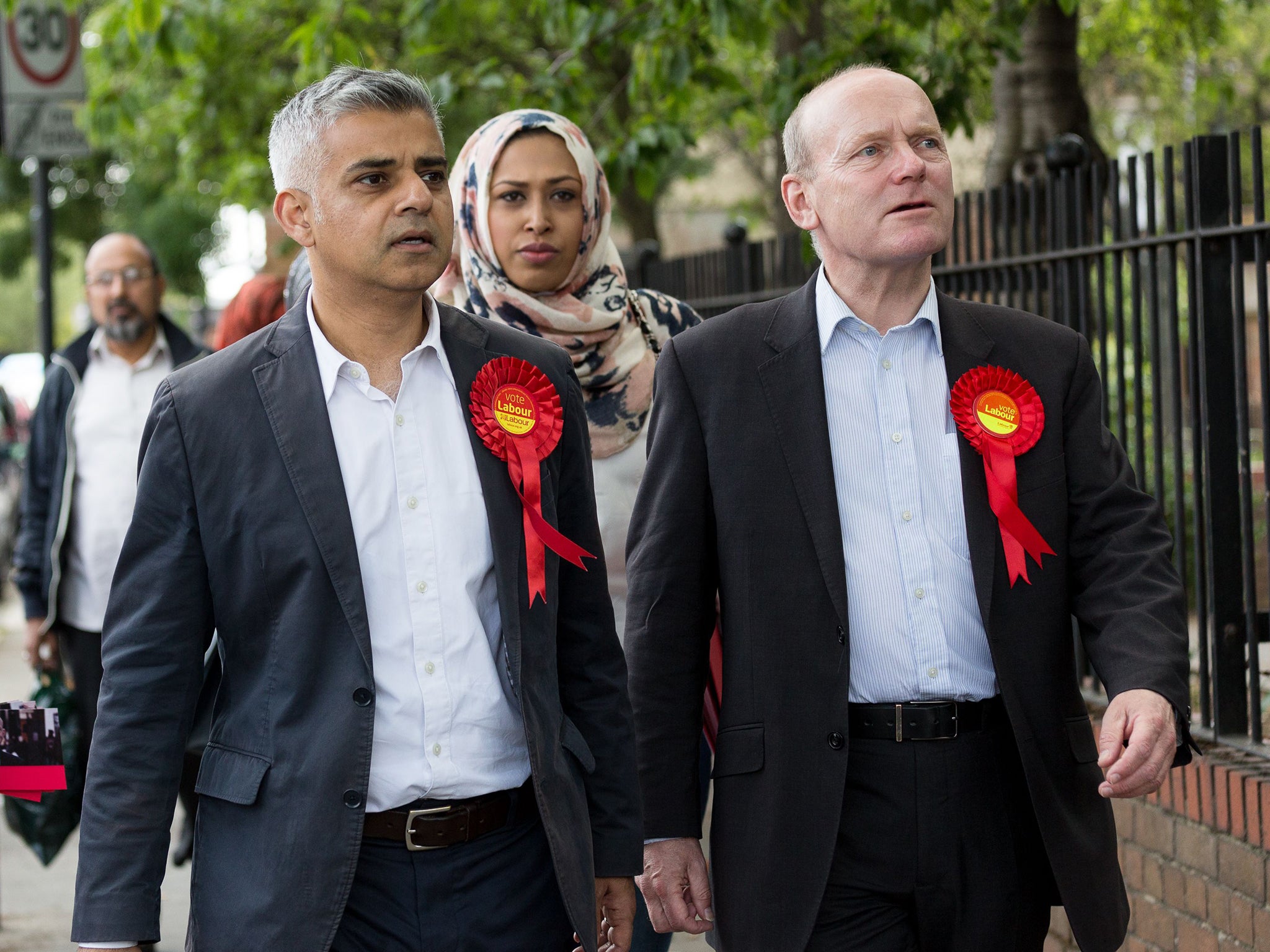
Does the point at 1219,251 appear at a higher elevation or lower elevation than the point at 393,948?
higher

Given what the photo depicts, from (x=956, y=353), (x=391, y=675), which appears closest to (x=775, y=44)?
(x=956, y=353)

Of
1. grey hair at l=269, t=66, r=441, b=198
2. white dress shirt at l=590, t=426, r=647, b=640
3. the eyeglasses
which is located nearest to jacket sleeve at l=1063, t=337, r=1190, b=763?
white dress shirt at l=590, t=426, r=647, b=640

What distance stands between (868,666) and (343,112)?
134cm

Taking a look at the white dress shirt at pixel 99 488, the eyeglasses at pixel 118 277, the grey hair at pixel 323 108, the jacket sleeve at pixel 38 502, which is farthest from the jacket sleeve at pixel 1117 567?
the eyeglasses at pixel 118 277

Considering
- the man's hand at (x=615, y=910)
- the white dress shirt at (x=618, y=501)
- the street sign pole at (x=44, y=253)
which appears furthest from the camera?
the street sign pole at (x=44, y=253)

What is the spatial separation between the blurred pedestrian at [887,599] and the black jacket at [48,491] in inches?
146

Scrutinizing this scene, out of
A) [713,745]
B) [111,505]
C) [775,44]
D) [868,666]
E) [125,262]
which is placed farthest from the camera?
[775,44]

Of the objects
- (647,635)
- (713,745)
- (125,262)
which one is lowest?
(713,745)

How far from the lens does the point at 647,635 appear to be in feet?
10.2

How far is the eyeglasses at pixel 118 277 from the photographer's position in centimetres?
658

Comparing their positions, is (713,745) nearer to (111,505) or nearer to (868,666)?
(868,666)

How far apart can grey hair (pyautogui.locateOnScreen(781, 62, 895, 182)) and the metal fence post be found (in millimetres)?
1755

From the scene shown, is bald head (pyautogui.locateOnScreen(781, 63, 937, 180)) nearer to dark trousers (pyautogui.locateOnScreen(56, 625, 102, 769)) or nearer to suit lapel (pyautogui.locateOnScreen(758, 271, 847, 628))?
suit lapel (pyautogui.locateOnScreen(758, 271, 847, 628))

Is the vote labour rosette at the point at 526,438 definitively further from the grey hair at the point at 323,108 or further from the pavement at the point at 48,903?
the pavement at the point at 48,903
